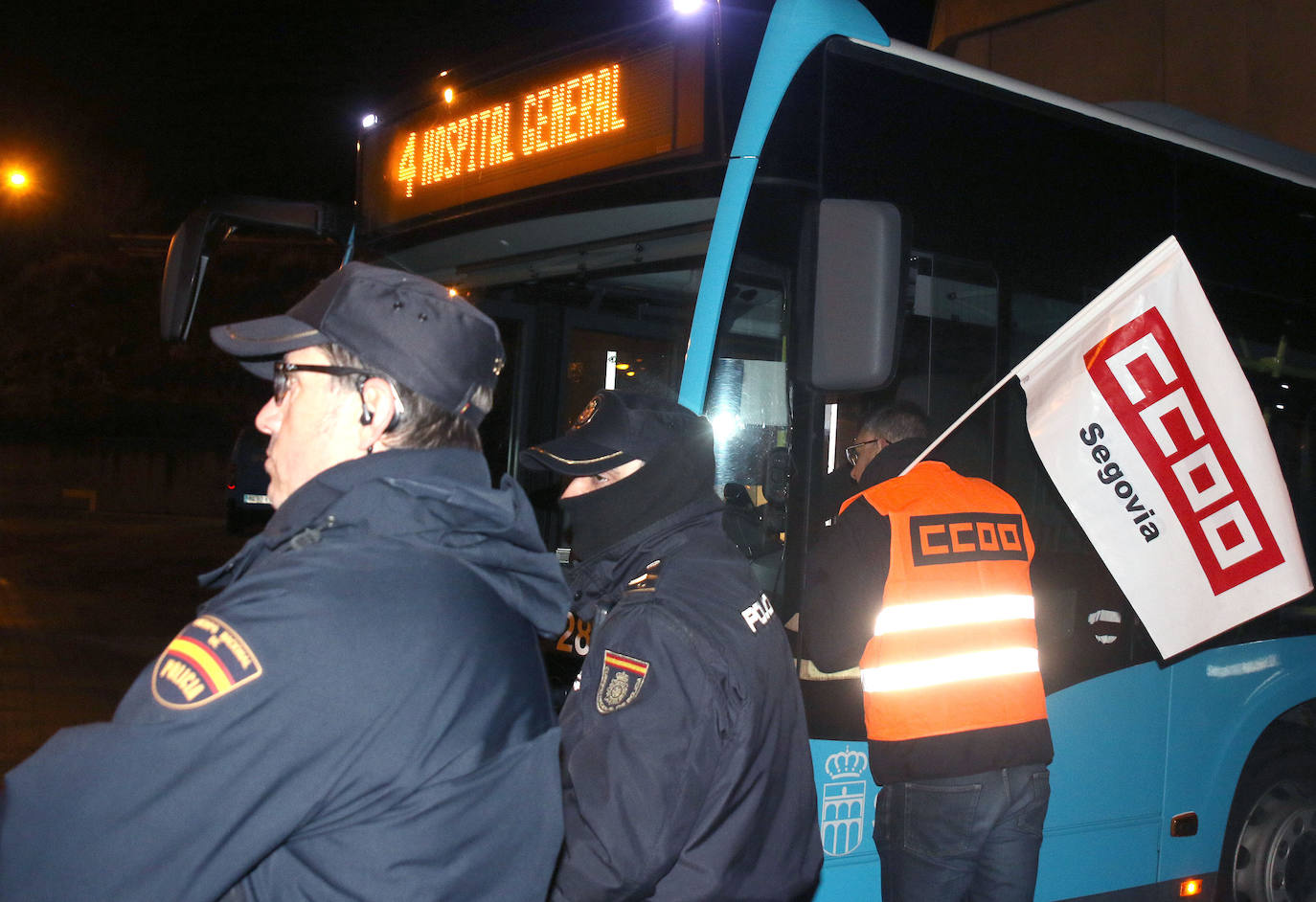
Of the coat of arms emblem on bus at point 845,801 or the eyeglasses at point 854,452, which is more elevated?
the eyeglasses at point 854,452

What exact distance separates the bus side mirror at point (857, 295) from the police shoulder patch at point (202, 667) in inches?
78.1

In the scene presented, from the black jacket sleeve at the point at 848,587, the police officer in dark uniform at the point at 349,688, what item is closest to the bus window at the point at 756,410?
the black jacket sleeve at the point at 848,587

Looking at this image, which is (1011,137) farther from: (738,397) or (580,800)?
(580,800)

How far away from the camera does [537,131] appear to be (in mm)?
3623

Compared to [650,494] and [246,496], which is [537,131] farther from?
[246,496]

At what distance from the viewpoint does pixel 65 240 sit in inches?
1138

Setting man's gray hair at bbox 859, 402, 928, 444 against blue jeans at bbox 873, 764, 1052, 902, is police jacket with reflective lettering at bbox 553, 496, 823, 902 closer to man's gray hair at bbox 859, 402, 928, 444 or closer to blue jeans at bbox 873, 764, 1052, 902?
blue jeans at bbox 873, 764, 1052, 902

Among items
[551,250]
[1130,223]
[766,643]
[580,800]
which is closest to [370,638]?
[580,800]

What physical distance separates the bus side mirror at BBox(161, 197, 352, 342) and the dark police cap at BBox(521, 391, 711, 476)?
2322mm

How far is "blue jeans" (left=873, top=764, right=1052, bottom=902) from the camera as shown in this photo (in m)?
2.88

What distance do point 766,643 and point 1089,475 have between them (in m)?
1.83

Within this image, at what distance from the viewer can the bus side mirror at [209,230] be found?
13.4ft

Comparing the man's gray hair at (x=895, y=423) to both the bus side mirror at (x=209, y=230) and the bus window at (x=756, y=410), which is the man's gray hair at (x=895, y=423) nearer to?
the bus window at (x=756, y=410)

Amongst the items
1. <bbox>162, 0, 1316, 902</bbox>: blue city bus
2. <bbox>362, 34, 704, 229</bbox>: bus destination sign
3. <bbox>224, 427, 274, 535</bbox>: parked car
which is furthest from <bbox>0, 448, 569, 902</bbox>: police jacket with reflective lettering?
<bbox>224, 427, 274, 535</bbox>: parked car
